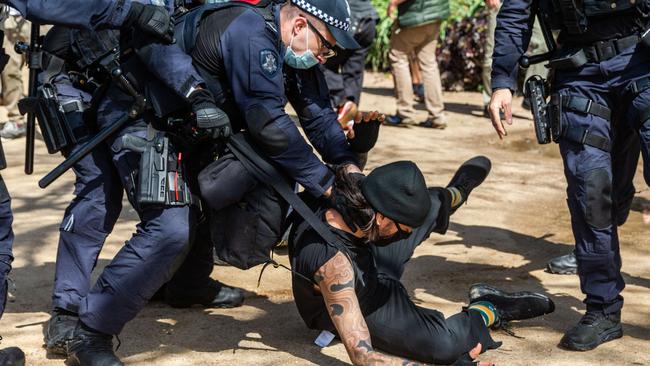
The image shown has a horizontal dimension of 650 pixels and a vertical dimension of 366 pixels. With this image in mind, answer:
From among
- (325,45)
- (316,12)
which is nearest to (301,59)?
(325,45)

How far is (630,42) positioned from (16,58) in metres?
6.89

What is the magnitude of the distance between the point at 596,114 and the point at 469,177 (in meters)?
1.31

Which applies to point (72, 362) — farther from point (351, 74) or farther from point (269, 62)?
point (351, 74)

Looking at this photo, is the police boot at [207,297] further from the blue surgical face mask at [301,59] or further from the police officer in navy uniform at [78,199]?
the blue surgical face mask at [301,59]

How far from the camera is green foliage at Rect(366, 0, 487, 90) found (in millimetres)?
Answer: 12594

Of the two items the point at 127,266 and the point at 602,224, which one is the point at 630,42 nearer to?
the point at 602,224

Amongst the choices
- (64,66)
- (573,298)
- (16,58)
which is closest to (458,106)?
(16,58)

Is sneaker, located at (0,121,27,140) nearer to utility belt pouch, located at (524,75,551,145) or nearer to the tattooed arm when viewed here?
utility belt pouch, located at (524,75,551,145)

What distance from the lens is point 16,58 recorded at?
1004 cm

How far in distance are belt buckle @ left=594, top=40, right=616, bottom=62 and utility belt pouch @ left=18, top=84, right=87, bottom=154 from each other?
2406 millimetres

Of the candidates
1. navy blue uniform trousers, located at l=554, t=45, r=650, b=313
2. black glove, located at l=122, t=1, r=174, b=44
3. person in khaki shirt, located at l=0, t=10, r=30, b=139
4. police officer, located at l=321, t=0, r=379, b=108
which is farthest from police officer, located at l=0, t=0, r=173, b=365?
person in khaki shirt, located at l=0, t=10, r=30, b=139

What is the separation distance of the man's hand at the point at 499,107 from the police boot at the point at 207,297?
1614mm

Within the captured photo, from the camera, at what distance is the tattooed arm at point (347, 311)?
407 cm

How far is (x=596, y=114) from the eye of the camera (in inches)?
187
